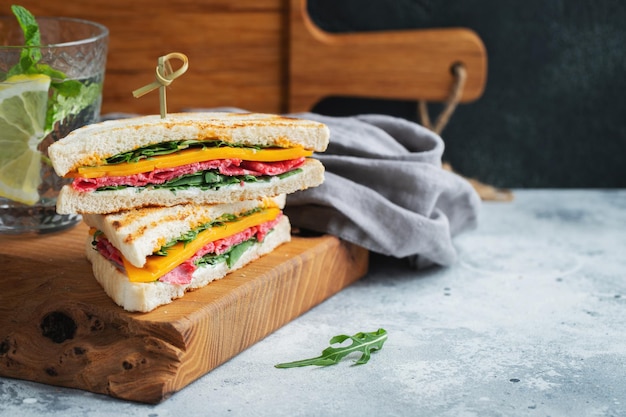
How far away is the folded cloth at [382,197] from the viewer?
269 cm

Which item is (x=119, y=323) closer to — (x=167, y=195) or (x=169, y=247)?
(x=169, y=247)

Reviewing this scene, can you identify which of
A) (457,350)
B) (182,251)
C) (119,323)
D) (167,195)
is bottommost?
(457,350)

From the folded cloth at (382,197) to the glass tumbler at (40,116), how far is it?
0.65 meters

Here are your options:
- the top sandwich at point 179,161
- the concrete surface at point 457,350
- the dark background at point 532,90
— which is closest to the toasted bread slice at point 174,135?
the top sandwich at point 179,161

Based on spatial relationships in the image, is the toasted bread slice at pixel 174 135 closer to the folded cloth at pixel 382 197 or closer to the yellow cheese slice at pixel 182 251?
the yellow cheese slice at pixel 182 251

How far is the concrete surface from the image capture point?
2.00 meters

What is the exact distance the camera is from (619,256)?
303 centimetres

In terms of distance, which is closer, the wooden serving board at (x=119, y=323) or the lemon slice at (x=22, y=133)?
the wooden serving board at (x=119, y=323)

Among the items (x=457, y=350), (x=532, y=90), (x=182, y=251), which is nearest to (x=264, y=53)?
(x=532, y=90)

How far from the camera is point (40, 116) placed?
244 centimetres

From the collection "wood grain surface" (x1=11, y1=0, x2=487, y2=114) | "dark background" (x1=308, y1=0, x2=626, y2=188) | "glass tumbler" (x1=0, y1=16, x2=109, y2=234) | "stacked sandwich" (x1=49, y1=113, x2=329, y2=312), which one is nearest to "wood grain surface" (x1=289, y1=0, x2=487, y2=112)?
"wood grain surface" (x1=11, y1=0, x2=487, y2=114)

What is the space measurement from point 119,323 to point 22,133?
0.68 metres

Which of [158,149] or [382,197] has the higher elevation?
[158,149]

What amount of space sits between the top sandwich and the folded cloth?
273 millimetres
